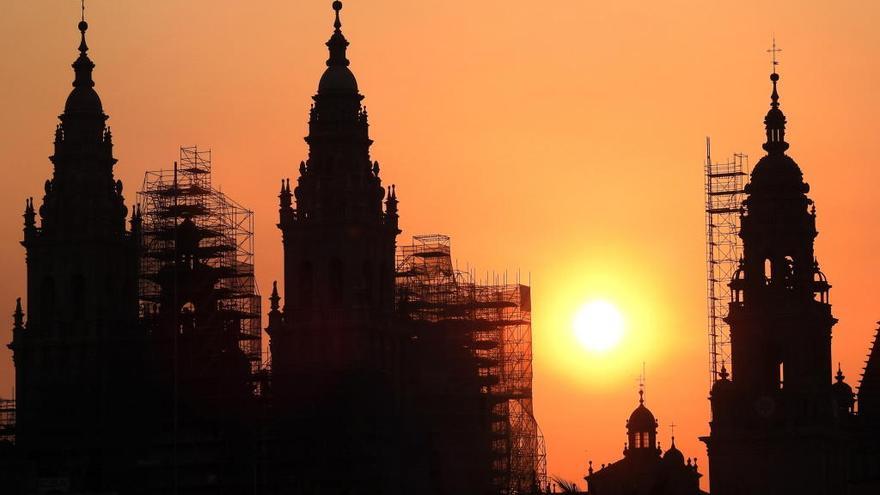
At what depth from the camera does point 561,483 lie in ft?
500

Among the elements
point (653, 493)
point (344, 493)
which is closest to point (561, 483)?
point (653, 493)

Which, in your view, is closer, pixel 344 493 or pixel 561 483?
pixel 561 483

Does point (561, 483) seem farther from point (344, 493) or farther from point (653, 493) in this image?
point (344, 493)

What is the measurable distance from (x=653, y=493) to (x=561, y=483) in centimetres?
563

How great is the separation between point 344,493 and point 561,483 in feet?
160

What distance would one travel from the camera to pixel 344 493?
200 m

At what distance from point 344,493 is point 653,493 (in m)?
46.4

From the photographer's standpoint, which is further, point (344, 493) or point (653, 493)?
point (344, 493)

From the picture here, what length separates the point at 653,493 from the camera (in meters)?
156
